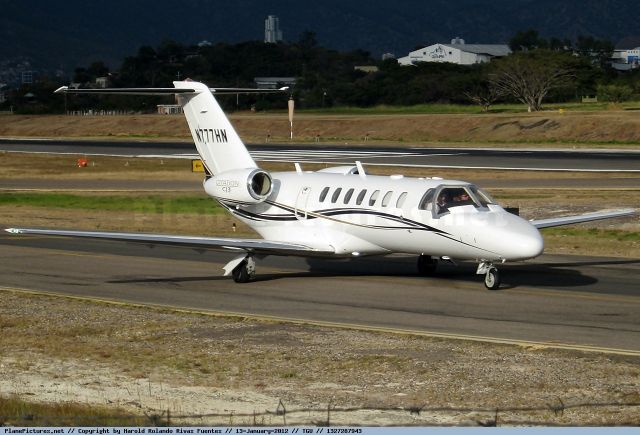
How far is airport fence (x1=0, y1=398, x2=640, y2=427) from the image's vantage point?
14.0 m

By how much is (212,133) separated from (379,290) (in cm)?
686

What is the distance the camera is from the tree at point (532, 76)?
113 meters

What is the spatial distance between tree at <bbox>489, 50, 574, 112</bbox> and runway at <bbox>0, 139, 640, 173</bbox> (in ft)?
110

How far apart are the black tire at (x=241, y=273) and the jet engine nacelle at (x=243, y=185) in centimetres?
186

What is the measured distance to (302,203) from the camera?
92.6 feet

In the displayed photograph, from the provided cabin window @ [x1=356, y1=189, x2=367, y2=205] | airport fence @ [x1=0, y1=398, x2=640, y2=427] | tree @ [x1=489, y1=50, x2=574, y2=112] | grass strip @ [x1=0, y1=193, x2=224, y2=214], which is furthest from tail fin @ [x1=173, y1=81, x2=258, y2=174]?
tree @ [x1=489, y1=50, x2=574, y2=112]

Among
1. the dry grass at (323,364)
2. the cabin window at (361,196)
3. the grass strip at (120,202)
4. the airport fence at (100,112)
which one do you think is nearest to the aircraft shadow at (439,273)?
the cabin window at (361,196)

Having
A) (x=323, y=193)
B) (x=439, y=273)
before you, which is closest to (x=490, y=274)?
(x=439, y=273)

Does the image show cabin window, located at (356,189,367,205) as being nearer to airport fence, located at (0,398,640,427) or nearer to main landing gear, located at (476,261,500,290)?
main landing gear, located at (476,261,500,290)

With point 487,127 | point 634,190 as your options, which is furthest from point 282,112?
point 634,190

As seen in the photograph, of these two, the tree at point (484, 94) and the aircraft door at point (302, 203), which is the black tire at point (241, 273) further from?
the tree at point (484, 94)

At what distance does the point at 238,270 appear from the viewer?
91.2 feet

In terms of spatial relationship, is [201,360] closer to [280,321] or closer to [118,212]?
[280,321]

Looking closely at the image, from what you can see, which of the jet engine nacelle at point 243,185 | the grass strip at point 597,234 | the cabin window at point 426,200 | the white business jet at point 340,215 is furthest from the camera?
the grass strip at point 597,234
